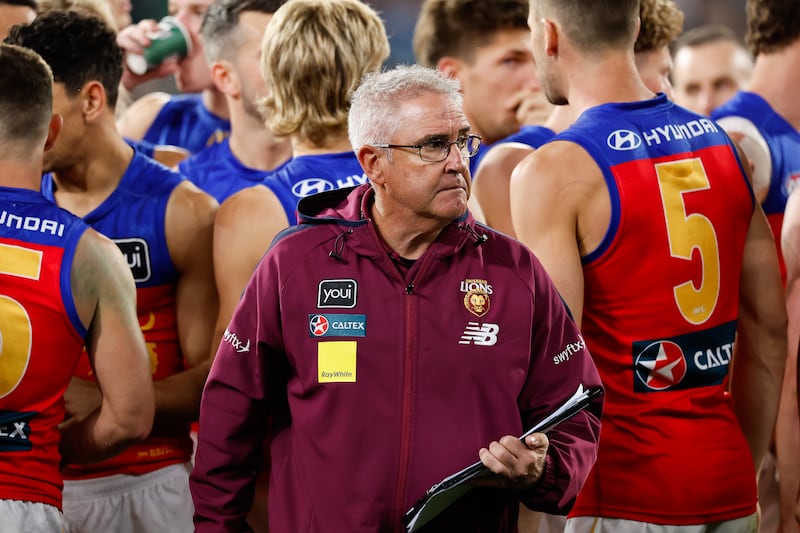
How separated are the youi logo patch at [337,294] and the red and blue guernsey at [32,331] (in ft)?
2.56

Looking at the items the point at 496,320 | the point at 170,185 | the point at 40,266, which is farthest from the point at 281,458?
the point at 170,185

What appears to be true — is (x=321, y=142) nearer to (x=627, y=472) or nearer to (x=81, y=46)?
(x=81, y=46)

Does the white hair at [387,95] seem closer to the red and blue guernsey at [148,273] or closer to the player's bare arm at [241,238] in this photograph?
the player's bare arm at [241,238]

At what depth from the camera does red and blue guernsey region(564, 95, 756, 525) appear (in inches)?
133

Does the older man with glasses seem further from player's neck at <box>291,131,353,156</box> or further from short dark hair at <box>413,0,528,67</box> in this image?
short dark hair at <box>413,0,528,67</box>

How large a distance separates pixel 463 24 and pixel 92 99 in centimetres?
189

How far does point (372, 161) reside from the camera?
2.98 m

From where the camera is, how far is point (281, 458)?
9.52ft

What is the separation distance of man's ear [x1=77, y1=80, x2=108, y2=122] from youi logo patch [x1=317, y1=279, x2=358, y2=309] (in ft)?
4.73

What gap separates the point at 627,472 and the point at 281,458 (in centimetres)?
114

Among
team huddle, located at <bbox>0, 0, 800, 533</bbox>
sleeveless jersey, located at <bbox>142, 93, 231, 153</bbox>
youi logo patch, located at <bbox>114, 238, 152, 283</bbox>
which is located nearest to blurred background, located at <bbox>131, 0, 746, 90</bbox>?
sleeveless jersey, located at <bbox>142, 93, 231, 153</bbox>


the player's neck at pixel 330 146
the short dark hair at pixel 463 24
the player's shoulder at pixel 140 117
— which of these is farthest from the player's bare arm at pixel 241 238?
the player's shoulder at pixel 140 117

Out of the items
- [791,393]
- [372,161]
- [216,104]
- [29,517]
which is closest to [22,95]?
[372,161]

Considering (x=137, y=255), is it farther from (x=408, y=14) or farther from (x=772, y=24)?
(x=408, y=14)
